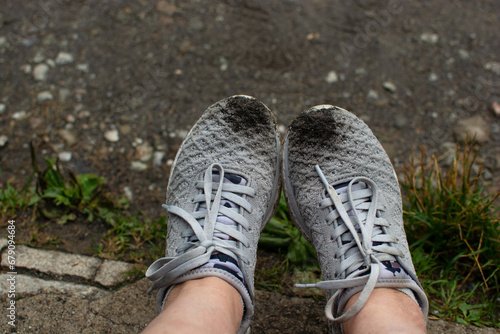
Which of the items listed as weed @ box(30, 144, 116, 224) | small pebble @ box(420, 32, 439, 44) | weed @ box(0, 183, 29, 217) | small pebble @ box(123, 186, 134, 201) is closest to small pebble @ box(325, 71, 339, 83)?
small pebble @ box(420, 32, 439, 44)

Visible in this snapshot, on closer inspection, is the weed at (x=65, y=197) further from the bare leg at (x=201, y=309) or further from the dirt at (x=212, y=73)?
the bare leg at (x=201, y=309)

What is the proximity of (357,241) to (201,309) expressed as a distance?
0.67 m

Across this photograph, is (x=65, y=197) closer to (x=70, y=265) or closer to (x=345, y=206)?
(x=70, y=265)

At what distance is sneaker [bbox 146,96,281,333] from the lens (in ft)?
4.90

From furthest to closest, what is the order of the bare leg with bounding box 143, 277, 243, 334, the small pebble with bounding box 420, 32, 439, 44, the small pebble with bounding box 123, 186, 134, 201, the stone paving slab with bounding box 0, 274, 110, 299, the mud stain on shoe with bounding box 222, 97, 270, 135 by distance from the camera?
1. the small pebble with bounding box 420, 32, 439, 44
2. the small pebble with bounding box 123, 186, 134, 201
3. the mud stain on shoe with bounding box 222, 97, 270, 135
4. the stone paving slab with bounding box 0, 274, 110, 299
5. the bare leg with bounding box 143, 277, 243, 334

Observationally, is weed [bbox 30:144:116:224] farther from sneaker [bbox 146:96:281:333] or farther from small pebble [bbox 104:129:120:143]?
sneaker [bbox 146:96:281:333]

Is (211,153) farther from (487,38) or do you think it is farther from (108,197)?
(487,38)

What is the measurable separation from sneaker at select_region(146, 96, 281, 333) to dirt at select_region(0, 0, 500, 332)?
0.45m

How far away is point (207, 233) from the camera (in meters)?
1.60

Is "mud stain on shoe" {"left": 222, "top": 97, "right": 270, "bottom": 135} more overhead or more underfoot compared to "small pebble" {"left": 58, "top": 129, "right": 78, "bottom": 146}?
more overhead

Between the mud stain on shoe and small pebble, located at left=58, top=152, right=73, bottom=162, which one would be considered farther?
small pebble, located at left=58, top=152, right=73, bottom=162

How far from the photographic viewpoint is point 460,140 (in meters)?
2.46

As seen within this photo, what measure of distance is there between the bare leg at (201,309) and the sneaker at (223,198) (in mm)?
35

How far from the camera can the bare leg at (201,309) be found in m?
1.21
